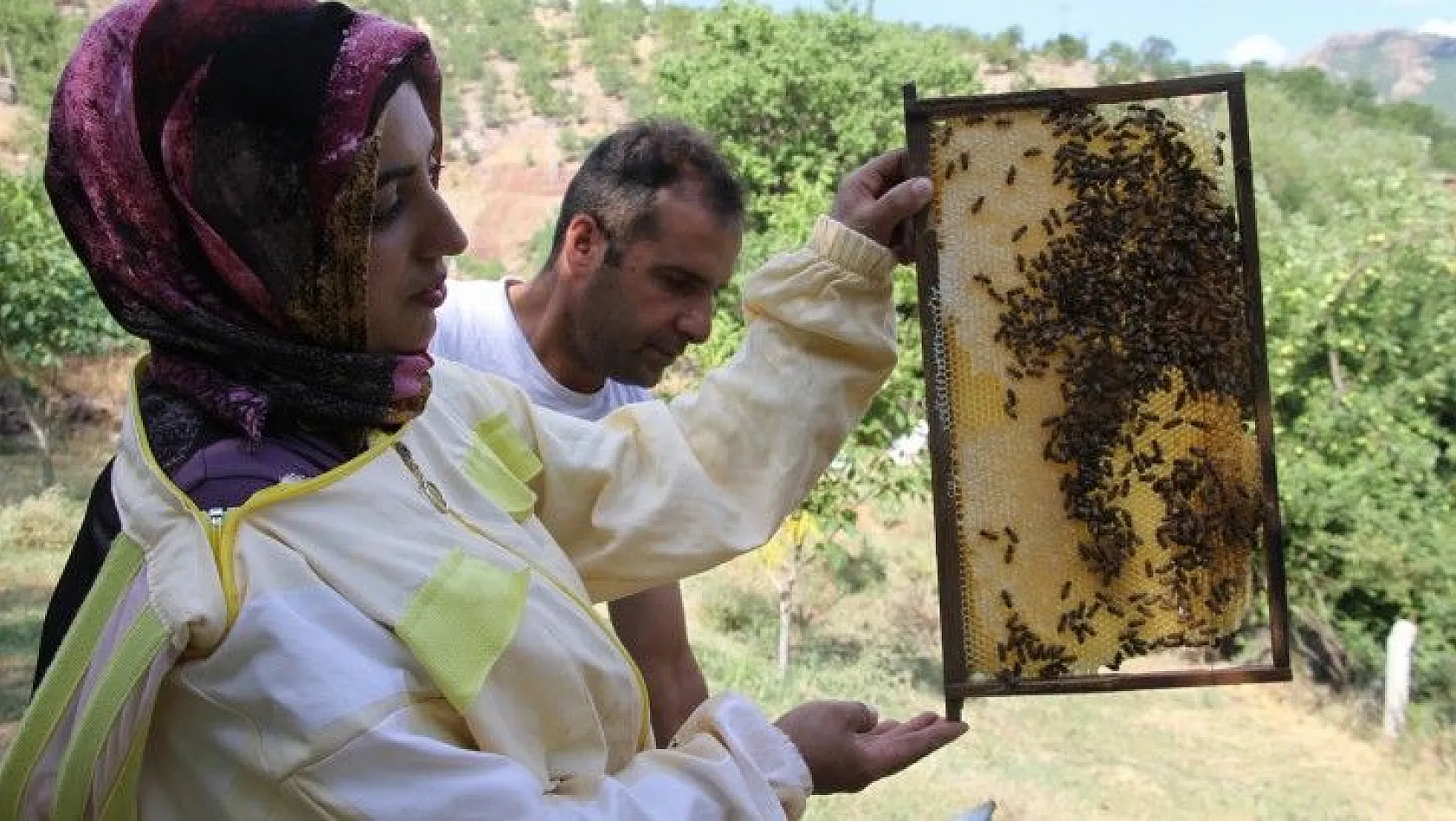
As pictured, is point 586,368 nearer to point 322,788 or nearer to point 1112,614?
point 1112,614

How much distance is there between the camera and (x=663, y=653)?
3.30 m

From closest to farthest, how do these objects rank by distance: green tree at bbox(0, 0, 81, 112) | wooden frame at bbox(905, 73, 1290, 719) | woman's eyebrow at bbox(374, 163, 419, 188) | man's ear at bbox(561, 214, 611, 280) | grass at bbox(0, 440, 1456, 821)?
woman's eyebrow at bbox(374, 163, 419, 188), wooden frame at bbox(905, 73, 1290, 719), man's ear at bbox(561, 214, 611, 280), grass at bbox(0, 440, 1456, 821), green tree at bbox(0, 0, 81, 112)

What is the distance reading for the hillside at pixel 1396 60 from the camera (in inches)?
2469

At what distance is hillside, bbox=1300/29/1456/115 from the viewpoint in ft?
206

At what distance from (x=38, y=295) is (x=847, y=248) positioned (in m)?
15.5

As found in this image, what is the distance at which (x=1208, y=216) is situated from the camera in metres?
2.38

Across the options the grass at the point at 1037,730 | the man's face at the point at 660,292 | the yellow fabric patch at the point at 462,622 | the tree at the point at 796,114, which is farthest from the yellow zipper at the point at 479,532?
the tree at the point at 796,114

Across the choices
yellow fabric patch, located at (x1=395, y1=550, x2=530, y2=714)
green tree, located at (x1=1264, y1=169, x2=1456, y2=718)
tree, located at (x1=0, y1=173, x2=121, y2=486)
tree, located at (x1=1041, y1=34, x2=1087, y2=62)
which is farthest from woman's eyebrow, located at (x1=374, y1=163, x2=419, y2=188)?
tree, located at (x1=1041, y1=34, x2=1087, y2=62)

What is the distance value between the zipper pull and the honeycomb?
106cm

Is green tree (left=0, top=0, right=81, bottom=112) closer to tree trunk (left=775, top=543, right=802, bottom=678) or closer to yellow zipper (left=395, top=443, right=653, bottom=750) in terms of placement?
tree trunk (left=775, top=543, right=802, bottom=678)

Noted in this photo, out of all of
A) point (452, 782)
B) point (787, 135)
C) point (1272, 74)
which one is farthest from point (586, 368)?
point (1272, 74)

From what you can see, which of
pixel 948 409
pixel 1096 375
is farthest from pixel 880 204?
pixel 1096 375

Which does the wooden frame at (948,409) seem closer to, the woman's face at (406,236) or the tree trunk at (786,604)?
the woman's face at (406,236)

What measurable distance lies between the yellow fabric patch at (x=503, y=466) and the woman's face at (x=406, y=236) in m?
0.22
